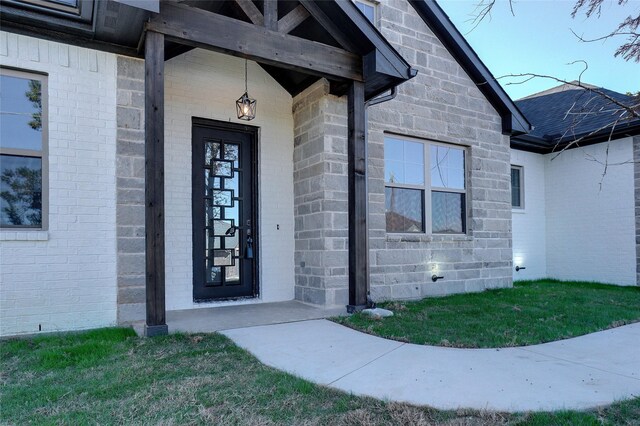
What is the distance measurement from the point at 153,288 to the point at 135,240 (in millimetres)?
966

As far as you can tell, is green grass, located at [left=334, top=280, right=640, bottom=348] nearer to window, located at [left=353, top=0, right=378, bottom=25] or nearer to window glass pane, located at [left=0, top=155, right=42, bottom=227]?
window glass pane, located at [left=0, top=155, right=42, bottom=227]

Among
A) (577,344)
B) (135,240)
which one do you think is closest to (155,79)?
(135,240)

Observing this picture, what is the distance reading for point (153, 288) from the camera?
4.07m

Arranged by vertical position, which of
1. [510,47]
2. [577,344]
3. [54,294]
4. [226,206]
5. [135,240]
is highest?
[510,47]

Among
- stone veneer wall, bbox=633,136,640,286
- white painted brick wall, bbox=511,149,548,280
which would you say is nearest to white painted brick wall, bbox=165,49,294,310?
white painted brick wall, bbox=511,149,548,280

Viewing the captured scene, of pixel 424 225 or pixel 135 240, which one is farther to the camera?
pixel 424 225

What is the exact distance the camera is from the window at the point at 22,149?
14.4ft

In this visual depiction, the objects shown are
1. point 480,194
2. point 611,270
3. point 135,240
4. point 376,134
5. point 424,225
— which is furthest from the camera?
point 611,270

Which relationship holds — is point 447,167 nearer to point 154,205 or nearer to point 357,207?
point 357,207

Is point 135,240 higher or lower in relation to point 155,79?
lower

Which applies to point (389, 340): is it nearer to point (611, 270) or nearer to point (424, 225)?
point (424, 225)

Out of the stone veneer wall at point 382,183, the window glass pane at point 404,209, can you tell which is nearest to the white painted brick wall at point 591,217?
the stone veneer wall at point 382,183

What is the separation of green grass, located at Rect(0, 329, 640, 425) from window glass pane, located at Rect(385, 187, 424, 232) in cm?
372

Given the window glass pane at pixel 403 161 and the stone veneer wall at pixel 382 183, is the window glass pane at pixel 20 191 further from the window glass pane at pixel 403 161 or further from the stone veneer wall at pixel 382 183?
the window glass pane at pixel 403 161
